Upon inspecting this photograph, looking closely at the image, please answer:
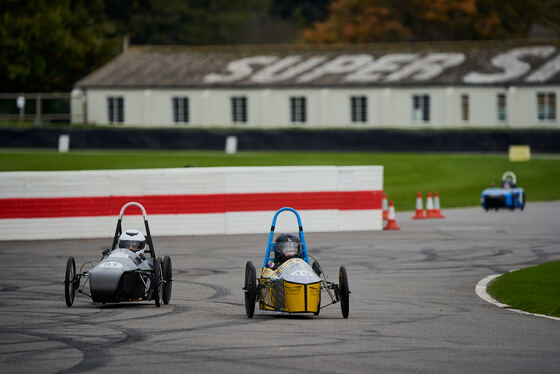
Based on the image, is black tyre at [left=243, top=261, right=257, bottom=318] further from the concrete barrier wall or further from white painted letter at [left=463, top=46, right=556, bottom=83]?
white painted letter at [left=463, top=46, right=556, bottom=83]

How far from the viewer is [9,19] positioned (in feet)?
235

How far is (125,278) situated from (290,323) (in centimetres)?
219

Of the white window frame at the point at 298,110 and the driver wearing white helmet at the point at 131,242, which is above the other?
the white window frame at the point at 298,110

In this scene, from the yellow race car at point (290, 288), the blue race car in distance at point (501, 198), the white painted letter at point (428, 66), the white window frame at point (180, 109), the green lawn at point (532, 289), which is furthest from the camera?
the white window frame at point (180, 109)

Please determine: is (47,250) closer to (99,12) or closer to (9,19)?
(9,19)

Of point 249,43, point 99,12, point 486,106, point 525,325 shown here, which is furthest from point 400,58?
point 525,325

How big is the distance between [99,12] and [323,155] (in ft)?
134

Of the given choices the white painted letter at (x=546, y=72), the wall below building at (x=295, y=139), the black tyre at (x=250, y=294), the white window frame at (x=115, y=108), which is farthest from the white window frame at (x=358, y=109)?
the black tyre at (x=250, y=294)

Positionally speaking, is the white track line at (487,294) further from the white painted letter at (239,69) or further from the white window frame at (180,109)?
the white window frame at (180,109)

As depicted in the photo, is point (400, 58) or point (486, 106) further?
point (400, 58)

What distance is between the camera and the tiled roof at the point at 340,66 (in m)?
61.1

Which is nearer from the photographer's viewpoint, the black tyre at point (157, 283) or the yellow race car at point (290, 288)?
the yellow race car at point (290, 288)

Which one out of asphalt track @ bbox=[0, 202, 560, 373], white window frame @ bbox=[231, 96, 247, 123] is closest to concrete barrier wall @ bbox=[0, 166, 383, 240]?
asphalt track @ bbox=[0, 202, 560, 373]

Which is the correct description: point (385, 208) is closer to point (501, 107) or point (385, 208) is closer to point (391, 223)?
point (391, 223)
